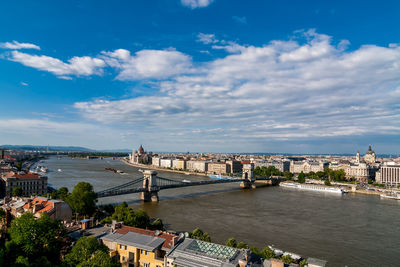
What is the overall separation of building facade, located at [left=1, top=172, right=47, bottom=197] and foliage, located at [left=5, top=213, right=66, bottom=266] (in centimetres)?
1816

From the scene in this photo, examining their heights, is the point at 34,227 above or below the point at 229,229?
above

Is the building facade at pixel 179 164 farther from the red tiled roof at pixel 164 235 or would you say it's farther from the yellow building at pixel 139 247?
the yellow building at pixel 139 247

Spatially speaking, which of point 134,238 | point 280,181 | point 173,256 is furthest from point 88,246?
point 280,181

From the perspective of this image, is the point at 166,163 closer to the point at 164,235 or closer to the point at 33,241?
the point at 33,241

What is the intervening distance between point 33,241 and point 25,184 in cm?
1923

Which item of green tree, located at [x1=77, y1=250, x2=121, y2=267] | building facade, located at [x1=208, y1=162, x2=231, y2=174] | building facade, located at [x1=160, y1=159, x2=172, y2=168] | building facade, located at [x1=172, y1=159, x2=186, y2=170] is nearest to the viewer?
green tree, located at [x1=77, y1=250, x2=121, y2=267]

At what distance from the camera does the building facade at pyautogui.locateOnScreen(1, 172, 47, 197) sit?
81.1 ft

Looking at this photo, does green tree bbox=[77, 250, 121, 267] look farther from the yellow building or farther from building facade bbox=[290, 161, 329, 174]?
building facade bbox=[290, 161, 329, 174]

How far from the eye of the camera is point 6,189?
24.6 meters

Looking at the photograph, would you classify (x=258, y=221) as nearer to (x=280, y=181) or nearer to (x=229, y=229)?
(x=229, y=229)

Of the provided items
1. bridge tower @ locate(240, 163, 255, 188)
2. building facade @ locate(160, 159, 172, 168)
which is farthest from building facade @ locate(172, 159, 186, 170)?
bridge tower @ locate(240, 163, 255, 188)

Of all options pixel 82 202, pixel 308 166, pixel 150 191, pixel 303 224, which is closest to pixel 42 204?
pixel 82 202

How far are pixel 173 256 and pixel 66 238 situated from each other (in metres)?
4.91

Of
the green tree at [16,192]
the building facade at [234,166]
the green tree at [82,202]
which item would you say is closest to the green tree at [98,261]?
the green tree at [82,202]
